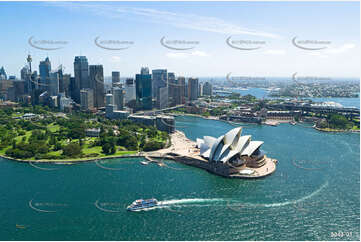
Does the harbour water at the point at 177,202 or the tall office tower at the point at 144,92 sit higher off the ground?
the tall office tower at the point at 144,92

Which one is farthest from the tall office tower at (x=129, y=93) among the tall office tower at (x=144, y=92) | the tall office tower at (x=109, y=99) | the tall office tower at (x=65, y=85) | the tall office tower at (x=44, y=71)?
the tall office tower at (x=44, y=71)

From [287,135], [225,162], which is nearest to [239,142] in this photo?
[225,162]

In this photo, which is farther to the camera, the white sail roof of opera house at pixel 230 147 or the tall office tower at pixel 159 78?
the tall office tower at pixel 159 78

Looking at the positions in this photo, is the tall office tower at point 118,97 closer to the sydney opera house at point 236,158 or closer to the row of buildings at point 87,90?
the row of buildings at point 87,90

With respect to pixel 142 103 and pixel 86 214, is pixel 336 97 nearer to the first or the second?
pixel 142 103

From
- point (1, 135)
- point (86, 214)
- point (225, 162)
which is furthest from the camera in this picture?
point (1, 135)

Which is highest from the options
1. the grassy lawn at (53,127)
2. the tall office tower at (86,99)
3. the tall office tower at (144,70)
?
the tall office tower at (144,70)

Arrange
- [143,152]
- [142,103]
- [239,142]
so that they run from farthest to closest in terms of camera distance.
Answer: [142,103] < [143,152] < [239,142]

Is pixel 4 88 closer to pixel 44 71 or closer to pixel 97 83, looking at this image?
pixel 44 71

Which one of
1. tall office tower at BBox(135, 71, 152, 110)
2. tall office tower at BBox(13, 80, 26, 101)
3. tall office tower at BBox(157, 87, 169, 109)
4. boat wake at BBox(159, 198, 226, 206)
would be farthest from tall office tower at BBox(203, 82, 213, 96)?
boat wake at BBox(159, 198, 226, 206)
